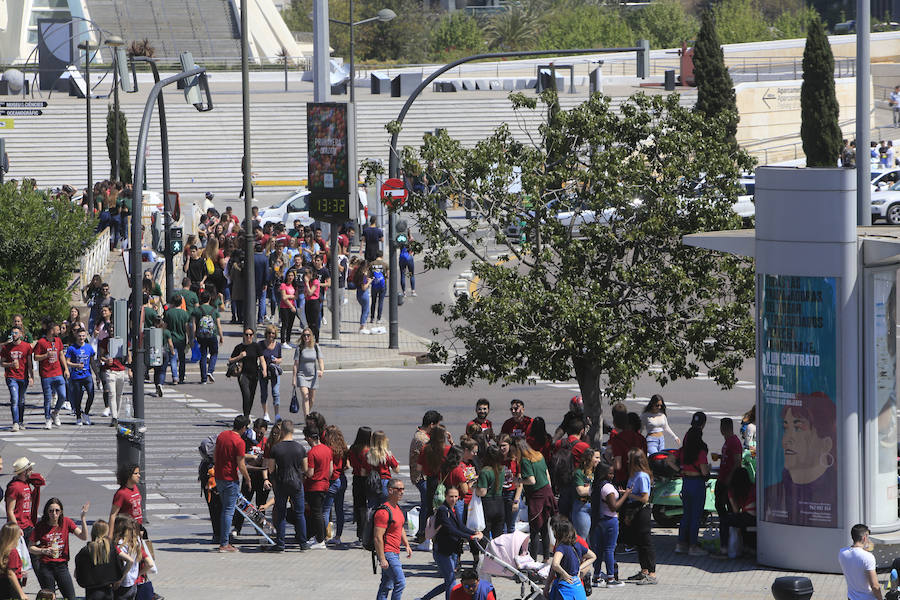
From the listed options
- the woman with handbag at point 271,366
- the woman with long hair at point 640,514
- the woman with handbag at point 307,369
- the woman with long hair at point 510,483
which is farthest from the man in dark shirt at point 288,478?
the woman with handbag at point 271,366

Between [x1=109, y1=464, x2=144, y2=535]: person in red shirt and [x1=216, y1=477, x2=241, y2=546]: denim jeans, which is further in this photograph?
[x1=216, y1=477, x2=241, y2=546]: denim jeans

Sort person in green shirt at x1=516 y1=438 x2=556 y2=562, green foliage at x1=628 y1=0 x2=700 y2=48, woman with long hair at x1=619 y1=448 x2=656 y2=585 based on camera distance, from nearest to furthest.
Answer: woman with long hair at x1=619 y1=448 x2=656 y2=585 → person in green shirt at x1=516 y1=438 x2=556 y2=562 → green foliage at x1=628 y1=0 x2=700 y2=48

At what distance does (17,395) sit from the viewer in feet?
73.9

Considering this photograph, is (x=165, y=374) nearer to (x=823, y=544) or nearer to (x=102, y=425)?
(x=102, y=425)

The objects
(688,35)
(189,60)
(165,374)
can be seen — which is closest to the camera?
(165,374)

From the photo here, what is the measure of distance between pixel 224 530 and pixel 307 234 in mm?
17900

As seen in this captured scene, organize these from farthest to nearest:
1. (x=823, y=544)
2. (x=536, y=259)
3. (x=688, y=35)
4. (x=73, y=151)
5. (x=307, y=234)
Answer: (x=688, y=35)
(x=73, y=151)
(x=307, y=234)
(x=536, y=259)
(x=823, y=544)

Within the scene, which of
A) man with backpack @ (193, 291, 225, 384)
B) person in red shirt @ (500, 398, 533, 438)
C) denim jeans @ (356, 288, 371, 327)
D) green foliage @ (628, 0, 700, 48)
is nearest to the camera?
person in red shirt @ (500, 398, 533, 438)

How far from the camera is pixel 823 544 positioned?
15.4 m

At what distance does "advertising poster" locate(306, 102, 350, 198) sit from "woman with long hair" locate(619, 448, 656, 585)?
14.3m

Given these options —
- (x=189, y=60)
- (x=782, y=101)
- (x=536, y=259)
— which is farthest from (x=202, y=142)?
(x=536, y=259)

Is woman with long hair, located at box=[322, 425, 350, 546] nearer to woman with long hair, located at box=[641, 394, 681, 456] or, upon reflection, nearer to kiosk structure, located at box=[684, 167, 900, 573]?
woman with long hair, located at box=[641, 394, 681, 456]

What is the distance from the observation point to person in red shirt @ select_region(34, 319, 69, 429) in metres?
22.5

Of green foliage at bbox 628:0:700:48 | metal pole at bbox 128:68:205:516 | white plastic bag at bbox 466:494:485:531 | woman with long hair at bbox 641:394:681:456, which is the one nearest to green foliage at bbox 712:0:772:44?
green foliage at bbox 628:0:700:48
